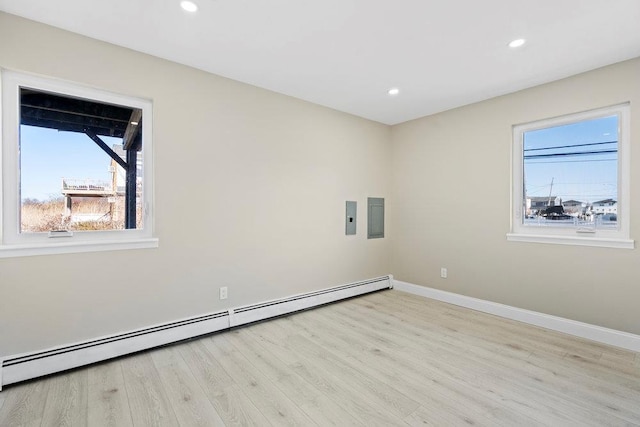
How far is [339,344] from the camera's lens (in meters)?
2.71

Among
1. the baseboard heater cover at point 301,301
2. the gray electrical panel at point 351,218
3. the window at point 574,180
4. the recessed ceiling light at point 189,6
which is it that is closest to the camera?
the recessed ceiling light at point 189,6

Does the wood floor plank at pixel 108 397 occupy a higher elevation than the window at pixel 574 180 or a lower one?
lower

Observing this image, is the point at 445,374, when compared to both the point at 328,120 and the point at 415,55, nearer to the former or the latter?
the point at 415,55

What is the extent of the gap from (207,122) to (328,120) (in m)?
1.65

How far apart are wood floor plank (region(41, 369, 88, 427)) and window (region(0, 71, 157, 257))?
0.93 m

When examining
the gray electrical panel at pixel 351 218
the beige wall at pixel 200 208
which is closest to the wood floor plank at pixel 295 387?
the beige wall at pixel 200 208

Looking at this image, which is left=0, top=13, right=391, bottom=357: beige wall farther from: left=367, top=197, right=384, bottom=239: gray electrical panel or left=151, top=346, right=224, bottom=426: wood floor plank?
left=151, top=346, right=224, bottom=426: wood floor plank

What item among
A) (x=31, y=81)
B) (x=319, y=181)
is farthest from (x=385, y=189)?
(x=31, y=81)

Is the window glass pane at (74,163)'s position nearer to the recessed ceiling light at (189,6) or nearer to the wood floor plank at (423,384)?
the recessed ceiling light at (189,6)

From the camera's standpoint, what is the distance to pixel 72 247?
89.7 inches

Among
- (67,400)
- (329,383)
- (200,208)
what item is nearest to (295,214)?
(200,208)

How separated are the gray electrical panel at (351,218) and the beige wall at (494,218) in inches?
32.5

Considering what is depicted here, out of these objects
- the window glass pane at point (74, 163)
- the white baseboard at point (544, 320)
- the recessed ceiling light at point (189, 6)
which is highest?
the recessed ceiling light at point (189, 6)

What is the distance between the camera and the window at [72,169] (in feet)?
7.02
